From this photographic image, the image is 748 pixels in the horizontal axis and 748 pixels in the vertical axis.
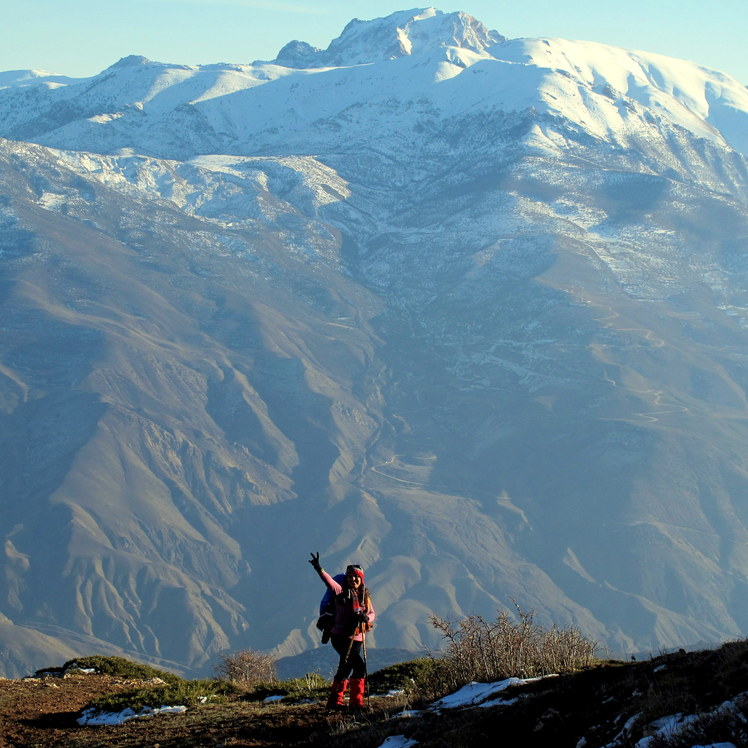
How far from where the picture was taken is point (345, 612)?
21203 mm

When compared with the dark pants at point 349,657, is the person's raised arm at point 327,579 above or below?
above

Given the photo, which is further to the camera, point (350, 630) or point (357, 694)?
point (350, 630)

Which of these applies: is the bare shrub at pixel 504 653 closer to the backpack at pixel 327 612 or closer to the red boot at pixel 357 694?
the red boot at pixel 357 694

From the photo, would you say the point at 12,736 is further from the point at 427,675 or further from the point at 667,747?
the point at 667,747

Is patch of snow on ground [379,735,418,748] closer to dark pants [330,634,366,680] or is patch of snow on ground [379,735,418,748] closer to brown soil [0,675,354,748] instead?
brown soil [0,675,354,748]

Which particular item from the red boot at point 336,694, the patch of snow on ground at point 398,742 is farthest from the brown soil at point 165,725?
the patch of snow on ground at point 398,742

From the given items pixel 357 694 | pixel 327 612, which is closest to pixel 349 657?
pixel 357 694

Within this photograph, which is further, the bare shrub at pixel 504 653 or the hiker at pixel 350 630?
the bare shrub at pixel 504 653

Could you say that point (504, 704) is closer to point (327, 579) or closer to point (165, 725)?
point (327, 579)

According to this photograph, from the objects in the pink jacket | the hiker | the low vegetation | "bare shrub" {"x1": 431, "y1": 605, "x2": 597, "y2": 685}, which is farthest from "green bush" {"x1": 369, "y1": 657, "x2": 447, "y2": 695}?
the pink jacket

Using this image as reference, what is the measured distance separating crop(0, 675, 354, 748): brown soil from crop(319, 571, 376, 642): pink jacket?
1505mm

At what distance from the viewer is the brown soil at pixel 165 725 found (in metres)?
18.9

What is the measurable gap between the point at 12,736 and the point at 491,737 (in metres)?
9.55

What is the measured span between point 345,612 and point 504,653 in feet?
11.4
